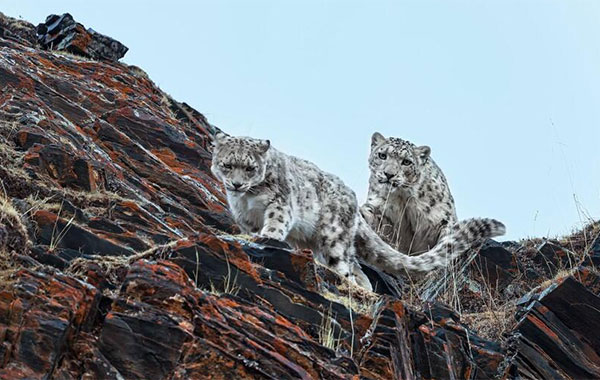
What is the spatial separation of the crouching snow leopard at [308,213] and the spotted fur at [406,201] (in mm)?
1555

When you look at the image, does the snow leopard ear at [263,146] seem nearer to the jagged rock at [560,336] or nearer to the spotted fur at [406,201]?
the spotted fur at [406,201]

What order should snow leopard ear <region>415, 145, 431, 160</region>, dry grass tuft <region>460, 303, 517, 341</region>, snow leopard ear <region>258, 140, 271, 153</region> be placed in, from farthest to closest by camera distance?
snow leopard ear <region>415, 145, 431, 160</region>
snow leopard ear <region>258, 140, 271, 153</region>
dry grass tuft <region>460, 303, 517, 341</region>

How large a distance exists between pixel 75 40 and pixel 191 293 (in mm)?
15902

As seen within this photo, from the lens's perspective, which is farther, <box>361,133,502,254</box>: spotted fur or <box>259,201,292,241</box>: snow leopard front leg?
<box>361,133,502,254</box>: spotted fur

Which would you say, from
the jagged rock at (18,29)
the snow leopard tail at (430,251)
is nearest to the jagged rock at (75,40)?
the jagged rock at (18,29)

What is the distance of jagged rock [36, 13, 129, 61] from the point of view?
23.2 meters

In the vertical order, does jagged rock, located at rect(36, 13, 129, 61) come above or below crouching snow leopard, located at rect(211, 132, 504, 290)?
above

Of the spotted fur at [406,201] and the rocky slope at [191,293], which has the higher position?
the spotted fur at [406,201]

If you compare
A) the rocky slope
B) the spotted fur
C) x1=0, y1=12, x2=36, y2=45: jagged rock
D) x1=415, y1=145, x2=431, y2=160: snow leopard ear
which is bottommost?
the rocky slope

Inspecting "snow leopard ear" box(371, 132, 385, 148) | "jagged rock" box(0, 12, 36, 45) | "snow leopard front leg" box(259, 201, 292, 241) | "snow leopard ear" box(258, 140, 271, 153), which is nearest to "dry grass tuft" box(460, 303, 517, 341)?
"snow leopard front leg" box(259, 201, 292, 241)

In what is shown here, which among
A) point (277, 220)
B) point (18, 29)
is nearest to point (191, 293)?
point (277, 220)

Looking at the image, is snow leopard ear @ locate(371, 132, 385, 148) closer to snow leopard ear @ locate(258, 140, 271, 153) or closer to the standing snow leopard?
the standing snow leopard

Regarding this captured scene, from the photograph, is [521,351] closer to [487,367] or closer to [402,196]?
[487,367]

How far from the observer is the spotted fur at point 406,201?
1756 centimetres
